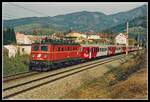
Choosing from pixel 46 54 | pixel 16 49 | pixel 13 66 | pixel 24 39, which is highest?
pixel 24 39

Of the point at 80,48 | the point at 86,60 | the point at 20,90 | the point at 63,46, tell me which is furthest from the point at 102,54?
the point at 20,90

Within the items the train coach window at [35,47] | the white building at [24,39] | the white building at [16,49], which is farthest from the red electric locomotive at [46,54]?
the white building at [24,39]

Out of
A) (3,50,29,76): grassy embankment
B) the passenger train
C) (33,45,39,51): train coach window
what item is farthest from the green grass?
(33,45,39,51): train coach window

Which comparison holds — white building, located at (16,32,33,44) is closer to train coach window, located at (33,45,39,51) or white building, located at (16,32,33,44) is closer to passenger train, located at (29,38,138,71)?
passenger train, located at (29,38,138,71)

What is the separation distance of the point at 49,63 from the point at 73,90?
35.7 feet

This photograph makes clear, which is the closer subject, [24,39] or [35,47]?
[35,47]

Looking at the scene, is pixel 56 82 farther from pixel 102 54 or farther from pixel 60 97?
pixel 102 54

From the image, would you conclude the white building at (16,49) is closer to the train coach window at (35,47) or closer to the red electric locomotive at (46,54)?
the train coach window at (35,47)

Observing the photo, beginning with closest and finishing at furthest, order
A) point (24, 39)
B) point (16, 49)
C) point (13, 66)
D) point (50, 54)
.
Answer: point (50, 54) → point (13, 66) → point (16, 49) → point (24, 39)

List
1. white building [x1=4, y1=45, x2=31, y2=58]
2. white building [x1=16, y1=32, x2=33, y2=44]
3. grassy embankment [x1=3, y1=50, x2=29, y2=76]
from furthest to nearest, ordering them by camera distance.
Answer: white building [x1=16, y1=32, x2=33, y2=44] < white building [x1=4, y1=45, x2=31, y2=58] < grassy embankment [x1=3, y1=50, x2=29, y2=76]

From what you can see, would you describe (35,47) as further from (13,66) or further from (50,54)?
(13,66)

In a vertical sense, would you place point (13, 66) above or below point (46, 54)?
below

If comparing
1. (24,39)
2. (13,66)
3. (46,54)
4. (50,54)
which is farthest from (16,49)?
(24,39)

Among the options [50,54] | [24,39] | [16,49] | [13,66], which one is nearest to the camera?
[50,54]
